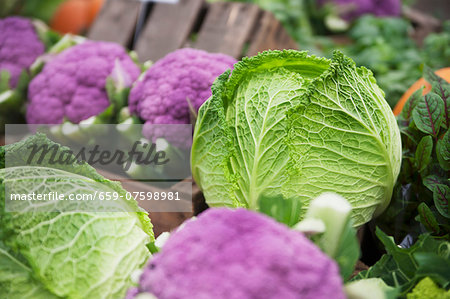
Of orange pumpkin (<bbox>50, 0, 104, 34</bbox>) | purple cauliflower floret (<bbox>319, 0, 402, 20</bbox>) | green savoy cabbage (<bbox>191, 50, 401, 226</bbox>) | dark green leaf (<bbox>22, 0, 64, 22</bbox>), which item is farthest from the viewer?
purple cauliflower floret (<bbox>319, 0, 402, 20</bbox>)

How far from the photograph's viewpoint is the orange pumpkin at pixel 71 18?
9.44 feet

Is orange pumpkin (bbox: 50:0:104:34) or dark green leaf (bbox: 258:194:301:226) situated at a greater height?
dark green leaf (bbox: 258:194:301:226)

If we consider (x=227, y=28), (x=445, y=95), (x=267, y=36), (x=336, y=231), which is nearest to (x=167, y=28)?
(x=227, y=28)

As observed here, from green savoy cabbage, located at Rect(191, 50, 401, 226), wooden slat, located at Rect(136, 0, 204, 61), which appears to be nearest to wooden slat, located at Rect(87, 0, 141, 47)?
wooden slat, located at Rect(136, 0, 204, 61)

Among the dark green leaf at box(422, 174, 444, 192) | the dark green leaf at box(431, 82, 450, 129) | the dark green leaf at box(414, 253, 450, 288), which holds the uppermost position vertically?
the dark green leaf at box(431, 82, 450, 129)

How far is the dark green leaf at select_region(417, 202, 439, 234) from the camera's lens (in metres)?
1.04

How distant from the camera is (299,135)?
102 centimetres

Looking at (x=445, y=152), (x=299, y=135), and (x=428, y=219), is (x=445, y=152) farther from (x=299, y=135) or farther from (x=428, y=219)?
(x=299, y=135)

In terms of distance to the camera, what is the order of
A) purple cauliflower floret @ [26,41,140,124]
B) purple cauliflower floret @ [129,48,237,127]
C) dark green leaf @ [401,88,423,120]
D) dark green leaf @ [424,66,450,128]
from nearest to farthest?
dark green leaf @ [424,66,450,128] → dark green leaf @ [401,88,423,120] → purple cauliflower floret @ [129,48,237,127] → purple cauliflower floret @ [26,41,140,124]

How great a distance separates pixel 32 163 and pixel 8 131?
0.99m

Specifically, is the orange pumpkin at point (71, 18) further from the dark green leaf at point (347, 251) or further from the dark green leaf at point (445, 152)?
the dark green leaf at point (347, 251)

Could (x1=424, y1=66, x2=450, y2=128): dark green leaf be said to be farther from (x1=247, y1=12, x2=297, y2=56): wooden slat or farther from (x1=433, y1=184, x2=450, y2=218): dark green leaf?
(x1=247, y1=12, x2=297, y2=56): wooden slat

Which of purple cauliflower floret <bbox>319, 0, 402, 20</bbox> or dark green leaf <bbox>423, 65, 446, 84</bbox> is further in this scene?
purple cauliflower floret <bbox>319, 0, 402, 20</bbox>

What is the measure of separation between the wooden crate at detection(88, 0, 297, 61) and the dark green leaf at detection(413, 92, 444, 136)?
98cm
